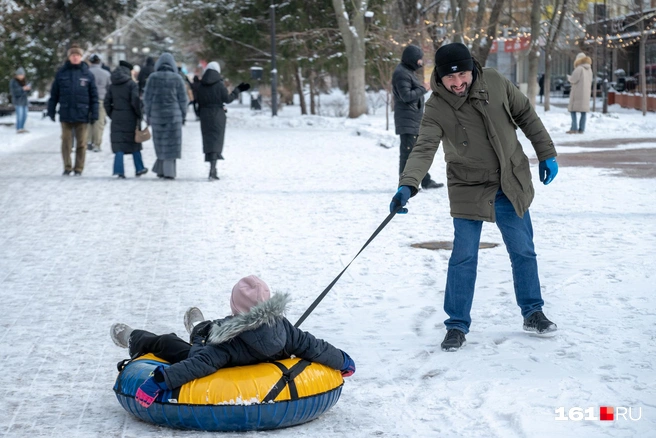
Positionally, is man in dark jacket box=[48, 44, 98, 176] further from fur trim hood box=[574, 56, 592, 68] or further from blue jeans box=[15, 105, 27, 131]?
fur trim hood box=[574, 56, 592, 68]

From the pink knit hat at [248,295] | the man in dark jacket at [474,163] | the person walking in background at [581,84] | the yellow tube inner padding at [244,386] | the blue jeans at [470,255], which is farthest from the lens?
the person walking in background at [581,84]

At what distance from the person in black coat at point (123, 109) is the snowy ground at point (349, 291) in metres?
0.63

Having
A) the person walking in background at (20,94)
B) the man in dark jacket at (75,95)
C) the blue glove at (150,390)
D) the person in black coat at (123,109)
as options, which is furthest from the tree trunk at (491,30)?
the blue glove at (150,390)

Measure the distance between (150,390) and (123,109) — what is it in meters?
10.5

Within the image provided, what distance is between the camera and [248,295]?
456 cm

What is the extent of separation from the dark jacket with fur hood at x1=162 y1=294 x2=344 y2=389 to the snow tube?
0.04 m

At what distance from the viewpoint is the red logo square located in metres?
4.54

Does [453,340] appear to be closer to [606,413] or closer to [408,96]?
[606,413]

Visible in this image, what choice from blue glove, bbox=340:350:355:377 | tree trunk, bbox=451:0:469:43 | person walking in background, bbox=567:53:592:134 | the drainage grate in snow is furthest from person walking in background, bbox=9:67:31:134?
blue glove, bbox=340:350:355:377

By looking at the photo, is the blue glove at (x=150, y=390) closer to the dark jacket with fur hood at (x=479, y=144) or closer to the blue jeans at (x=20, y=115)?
the dark jacket with fur hood at (x=479, y=144)

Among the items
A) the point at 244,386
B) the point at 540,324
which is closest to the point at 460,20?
the point at 540,324

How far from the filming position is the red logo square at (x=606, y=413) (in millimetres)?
4539

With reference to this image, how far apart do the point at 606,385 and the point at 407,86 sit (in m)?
7.01

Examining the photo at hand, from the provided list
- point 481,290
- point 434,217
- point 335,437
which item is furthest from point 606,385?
point 434,217
